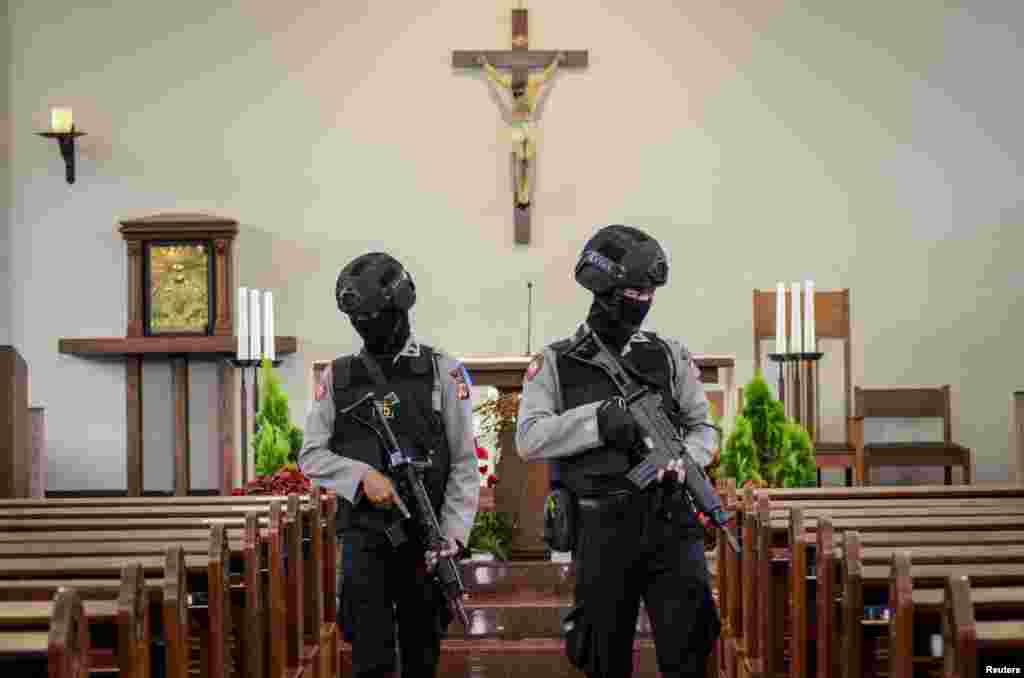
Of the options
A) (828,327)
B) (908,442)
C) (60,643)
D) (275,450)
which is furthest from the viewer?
(908,442)

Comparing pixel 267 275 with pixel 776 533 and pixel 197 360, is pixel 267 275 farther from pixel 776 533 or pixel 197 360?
pixel 776 533

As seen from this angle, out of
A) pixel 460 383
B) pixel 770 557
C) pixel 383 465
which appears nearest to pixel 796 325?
pixel 770 557

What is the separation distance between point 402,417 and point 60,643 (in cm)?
161

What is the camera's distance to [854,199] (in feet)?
30.8

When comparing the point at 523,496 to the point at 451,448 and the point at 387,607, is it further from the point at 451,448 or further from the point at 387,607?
the point at 387,607

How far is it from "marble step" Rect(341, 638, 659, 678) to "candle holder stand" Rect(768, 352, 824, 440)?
3561 millimetres

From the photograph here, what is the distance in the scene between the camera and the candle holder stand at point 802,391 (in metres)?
8.64

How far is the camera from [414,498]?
371 centimetres

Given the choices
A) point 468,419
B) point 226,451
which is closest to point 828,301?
point 226,451

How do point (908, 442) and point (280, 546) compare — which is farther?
point (908, 442)

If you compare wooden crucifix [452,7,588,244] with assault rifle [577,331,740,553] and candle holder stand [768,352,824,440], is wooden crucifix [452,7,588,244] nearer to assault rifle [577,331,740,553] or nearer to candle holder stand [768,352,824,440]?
candle holder stand [768,352,824,440]

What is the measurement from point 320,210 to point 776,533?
228 inches

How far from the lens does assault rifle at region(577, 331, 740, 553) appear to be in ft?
11.1

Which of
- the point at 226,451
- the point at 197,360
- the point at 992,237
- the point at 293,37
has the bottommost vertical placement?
the point at 226,451
